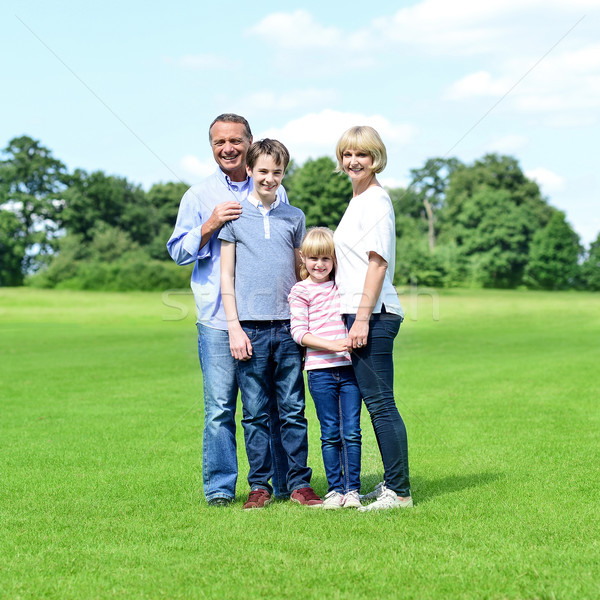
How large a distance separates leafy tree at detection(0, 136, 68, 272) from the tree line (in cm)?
10

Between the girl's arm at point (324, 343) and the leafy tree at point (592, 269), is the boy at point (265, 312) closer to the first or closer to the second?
the girl's arm at point (324, 343)

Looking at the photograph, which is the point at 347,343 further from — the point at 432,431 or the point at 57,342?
the point at 57,342

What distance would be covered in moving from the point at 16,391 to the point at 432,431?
766 centimetres

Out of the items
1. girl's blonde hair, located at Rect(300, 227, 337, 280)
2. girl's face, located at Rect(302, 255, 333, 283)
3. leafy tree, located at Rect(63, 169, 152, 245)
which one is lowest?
girl's face, located at Rect(302, 255, 333, 283)

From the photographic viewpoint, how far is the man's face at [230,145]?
202 inches

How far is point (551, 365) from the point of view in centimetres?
1555

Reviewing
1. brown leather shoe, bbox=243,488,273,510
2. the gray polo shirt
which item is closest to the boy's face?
the gray polo shirt

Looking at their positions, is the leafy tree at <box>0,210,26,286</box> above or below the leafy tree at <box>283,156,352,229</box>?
below

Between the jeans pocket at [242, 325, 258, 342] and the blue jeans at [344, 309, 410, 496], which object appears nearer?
the blue jeans at [344, 309, 410, 496]

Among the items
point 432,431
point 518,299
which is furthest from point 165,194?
point 432,431

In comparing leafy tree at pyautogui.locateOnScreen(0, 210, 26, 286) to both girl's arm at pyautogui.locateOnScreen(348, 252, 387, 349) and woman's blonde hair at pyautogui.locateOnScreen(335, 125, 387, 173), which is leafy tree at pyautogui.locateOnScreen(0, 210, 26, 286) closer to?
woman's blonde hair at pyautogui.locateOnScreen(335, 125, 387, 173)

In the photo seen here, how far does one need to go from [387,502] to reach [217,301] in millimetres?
1744

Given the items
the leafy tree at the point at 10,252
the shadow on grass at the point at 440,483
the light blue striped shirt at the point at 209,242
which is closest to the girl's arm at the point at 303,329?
the light blue striped shirt at the point at 209,242

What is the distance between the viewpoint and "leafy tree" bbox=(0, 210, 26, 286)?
65.7 m
